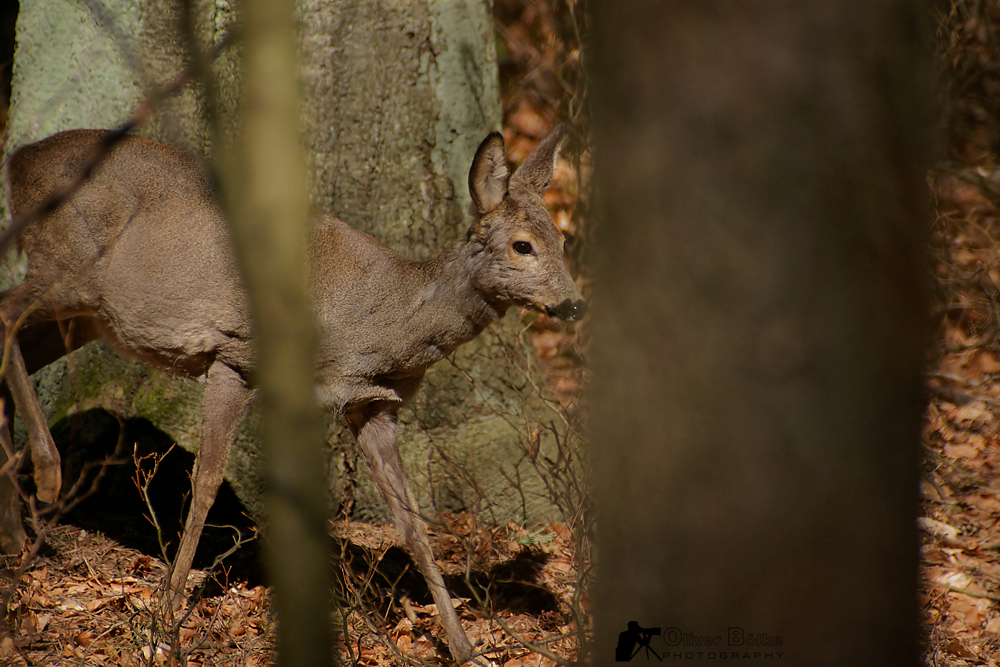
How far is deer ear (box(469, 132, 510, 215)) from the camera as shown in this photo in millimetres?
4363

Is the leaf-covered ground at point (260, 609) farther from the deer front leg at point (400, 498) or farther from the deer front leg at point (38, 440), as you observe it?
the deer front leg at point (38, 440)

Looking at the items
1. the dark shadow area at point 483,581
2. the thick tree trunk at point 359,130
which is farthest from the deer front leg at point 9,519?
the dark shadow area at point 483,581

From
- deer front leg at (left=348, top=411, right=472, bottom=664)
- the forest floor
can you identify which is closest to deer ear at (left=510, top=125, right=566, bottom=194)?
deer front leg at (left=348, top=411, right=472, bottom=664)

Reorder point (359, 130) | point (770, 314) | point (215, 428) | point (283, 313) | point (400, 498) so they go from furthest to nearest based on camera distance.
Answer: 1. point (359, 130)
2. point (215, 428)
3. point (400, 498)
4. point (283, 313)
5. point (770, 314)

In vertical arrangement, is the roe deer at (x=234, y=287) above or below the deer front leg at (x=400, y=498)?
above

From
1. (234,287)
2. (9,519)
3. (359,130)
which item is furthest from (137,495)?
(359,130)

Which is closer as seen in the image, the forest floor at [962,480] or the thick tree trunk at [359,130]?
the forest floor at [962,480]

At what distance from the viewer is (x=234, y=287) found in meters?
4.57

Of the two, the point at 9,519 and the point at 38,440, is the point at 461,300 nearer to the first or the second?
the point at 38,440

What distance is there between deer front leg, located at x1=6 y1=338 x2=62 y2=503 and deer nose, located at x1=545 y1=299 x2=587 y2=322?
9.55ft

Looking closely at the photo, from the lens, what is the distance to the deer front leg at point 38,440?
4.77 m

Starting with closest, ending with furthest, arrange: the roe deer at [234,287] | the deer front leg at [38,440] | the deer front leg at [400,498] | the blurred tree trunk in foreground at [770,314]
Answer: the blurred tree trunk in foreground at [770,314] < the deer front leg at [400,498] < the roe deer at [234,287] < the deer front leg at [38,440]

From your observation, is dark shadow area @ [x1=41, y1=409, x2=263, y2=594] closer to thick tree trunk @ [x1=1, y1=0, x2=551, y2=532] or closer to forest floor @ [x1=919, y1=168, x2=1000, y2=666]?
thick tree trunk @ [x1=1, y1=0, x2=551, y2=532]

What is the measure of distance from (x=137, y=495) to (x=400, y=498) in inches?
98.8
